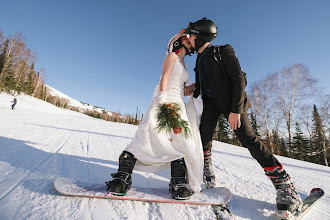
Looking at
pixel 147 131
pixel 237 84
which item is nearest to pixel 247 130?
pixel 237 84

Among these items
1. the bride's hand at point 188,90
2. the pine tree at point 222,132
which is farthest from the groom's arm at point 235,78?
the pine tree at point 222,132

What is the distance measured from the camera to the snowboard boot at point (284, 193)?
129 centimetres

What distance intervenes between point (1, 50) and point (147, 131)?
102 feet

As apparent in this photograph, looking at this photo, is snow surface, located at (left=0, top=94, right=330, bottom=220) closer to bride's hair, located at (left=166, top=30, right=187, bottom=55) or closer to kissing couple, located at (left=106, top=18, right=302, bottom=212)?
kissing couple, located at (left=106, top=18, right=302, bottom=212)

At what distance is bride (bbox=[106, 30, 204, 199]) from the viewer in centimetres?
146

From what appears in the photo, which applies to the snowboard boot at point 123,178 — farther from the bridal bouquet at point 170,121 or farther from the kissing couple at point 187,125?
the bridal bouquet at point 170,121

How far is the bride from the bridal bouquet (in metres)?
0.03

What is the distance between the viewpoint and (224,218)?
1.23m

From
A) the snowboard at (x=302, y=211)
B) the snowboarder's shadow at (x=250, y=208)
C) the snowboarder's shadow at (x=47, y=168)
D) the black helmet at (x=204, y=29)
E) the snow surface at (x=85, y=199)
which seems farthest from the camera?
the black helmet at (x=204, y=29)

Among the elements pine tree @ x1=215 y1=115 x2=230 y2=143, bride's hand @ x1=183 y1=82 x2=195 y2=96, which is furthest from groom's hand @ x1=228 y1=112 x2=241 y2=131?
pine tree @ x1=215 y1=115 x2=230 y2=143

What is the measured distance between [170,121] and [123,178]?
0.68 metres

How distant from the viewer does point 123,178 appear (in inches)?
54.3

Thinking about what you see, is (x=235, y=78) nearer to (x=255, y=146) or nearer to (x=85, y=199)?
(x=255, y=146)

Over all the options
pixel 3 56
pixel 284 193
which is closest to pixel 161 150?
pixel 284 193
